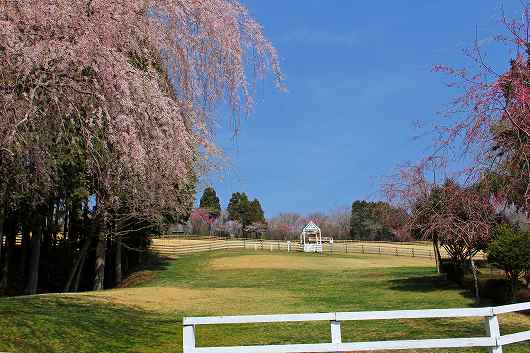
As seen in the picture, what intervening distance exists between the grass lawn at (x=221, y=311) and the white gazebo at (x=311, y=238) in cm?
3066

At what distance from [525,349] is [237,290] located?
1957cm

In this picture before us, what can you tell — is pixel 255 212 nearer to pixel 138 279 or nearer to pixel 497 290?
pixel 138 279

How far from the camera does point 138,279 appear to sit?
36844 mm

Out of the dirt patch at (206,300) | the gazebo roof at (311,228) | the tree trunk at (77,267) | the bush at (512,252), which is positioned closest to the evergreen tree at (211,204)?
the gazebo roof at (311,228)

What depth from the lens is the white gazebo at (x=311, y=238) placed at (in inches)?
2751

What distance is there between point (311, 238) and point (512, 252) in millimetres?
59871

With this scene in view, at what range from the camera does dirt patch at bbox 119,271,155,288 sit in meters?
35.3

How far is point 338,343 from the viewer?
6645 mm

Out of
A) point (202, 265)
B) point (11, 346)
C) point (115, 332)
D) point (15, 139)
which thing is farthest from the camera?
point (202, 265)

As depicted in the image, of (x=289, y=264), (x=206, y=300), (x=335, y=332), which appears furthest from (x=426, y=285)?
(x=289, y=264)

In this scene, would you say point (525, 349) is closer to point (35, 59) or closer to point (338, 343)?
point (338, 343)

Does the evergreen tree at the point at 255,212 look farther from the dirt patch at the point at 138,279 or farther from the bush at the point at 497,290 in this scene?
the bush at the point at 497,290

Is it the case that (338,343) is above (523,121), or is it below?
below

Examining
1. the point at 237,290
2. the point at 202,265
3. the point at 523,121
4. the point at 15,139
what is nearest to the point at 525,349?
the point at 523,121
